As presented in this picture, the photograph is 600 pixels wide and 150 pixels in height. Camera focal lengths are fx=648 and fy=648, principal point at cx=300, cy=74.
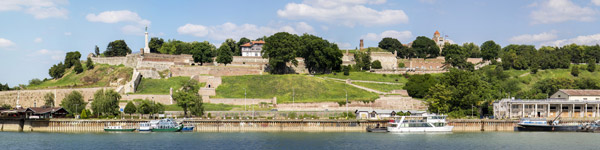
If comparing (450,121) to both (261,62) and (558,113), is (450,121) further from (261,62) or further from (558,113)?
(261,62)

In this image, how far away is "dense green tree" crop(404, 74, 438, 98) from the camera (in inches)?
4139

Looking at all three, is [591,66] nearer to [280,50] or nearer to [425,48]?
[425,48]

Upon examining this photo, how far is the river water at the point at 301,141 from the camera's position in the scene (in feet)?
212

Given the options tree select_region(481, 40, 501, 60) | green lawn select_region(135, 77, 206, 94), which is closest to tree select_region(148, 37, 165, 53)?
green lawn select_region(135, 77, 206, 94)

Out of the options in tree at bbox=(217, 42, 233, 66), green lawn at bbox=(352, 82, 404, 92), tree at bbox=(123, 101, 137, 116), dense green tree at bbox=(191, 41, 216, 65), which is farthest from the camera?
dense green tree at bbox=(191, 41, 216, 65)

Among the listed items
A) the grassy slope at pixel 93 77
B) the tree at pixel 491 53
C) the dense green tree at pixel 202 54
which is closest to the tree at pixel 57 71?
the grassy slope at pixel 93 77

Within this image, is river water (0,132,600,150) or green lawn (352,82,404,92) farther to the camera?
green lawn (352,82,404,92)

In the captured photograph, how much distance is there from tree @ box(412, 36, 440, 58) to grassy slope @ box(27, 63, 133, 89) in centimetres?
6670

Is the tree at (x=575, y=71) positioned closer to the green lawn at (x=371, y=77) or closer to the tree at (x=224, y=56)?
the green lawn at (x=371, y=77)

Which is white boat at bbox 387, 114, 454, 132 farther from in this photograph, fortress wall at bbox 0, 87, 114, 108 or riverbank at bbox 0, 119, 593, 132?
fortress wall at bbox 0, 87, 114, 108

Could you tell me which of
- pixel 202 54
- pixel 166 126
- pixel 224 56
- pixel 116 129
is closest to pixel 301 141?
pixel 166 126

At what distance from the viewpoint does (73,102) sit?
93.8 meters

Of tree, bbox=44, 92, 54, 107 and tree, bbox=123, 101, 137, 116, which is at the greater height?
tree, bbox=44, 92, 54, 107

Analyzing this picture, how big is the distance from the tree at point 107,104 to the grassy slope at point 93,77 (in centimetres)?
1891
